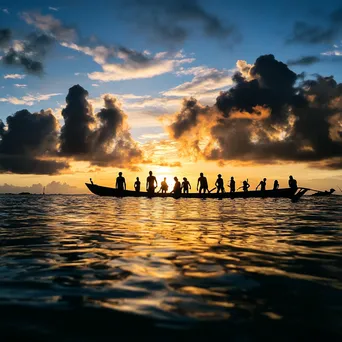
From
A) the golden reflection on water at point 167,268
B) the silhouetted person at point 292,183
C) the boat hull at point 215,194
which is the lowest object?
the golden reflection on water at point 167,268

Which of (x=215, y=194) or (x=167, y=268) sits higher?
(x=215, y=194)

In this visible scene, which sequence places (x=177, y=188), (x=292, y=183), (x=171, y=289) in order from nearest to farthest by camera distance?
(x=171, y=289)
(x=292, y=183)
(x=177, y=188)

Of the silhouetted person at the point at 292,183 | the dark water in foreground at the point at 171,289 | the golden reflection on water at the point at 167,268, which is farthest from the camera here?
the silhouetted person at the point at 292,183

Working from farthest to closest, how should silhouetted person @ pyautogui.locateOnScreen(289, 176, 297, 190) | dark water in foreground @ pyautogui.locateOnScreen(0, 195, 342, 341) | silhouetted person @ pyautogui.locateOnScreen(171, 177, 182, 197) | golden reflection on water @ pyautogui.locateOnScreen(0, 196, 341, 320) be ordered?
silhouetted person @ pyautogui.locateOnScreen(171, 177, 182, 197) → silhouetted person @ pyautogui.locateOnScreen(289, 176, 297, 190) → golden reflection on water @ pyautogui.locateOnScreen(0, 196, 341, 320) → dark water in foreground @ pyautogui.locateOnScreen(0, 195, 342, 341)

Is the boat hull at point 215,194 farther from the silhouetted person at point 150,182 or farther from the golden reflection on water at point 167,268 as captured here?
the golden reflection on water at point 167,268

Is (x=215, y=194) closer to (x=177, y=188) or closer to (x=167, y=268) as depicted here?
(x=177, y=188)

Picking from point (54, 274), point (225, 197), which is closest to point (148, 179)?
point (225, 197)

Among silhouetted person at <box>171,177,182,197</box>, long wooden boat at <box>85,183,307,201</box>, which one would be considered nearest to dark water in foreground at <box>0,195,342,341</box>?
long wooden boat at <box>85,183,307,201</box>

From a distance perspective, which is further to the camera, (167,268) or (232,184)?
(232,184)

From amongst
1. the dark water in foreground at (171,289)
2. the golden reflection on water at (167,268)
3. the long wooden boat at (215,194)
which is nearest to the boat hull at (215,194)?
the long wooden boat at (215,194)

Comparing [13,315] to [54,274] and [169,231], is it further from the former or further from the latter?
[169,231]

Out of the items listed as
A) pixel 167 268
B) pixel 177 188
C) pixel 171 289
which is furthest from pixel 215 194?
pixel 171 289

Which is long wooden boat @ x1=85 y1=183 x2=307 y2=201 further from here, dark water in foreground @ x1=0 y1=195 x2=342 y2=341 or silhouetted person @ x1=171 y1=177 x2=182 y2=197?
dark water in foreground @ x1=0 y1=195 x2=342 y2=341

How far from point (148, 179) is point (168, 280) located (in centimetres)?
2916
